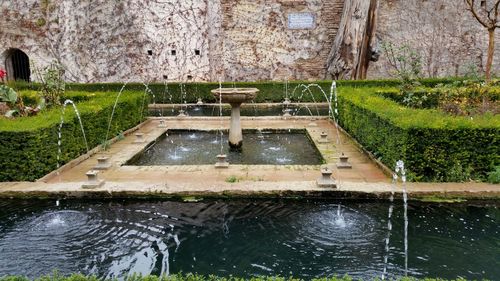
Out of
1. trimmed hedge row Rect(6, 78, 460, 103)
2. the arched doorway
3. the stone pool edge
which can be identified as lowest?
the stone pool edge

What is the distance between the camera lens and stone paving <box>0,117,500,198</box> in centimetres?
527

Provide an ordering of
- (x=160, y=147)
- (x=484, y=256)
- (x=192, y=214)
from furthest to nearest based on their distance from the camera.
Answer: (x=160, y=147), (x=192, y=214), (x=484, y=256)

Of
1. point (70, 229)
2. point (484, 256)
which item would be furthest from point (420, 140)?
point (70, 229)

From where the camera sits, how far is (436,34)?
1794 centimetres

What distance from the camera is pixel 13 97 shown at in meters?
7.76

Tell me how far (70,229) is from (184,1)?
14.5m

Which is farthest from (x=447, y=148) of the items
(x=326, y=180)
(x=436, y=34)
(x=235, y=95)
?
(x=436, y=34)

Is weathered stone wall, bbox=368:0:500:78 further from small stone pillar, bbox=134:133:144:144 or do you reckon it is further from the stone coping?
the stone coping

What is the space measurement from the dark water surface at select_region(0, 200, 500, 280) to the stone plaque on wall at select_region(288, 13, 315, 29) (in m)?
14.0

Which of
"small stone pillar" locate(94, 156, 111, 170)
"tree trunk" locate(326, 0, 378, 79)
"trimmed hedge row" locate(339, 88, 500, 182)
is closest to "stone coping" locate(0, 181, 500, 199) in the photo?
"trimmed hedge row" locate(339, 88, 500, 182)

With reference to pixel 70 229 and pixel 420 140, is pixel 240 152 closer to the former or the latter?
pixel 420 140

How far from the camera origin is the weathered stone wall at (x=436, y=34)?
1779 centimetres

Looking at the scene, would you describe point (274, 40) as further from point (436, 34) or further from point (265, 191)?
point (265, 191)

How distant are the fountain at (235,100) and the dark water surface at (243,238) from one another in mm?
2815
